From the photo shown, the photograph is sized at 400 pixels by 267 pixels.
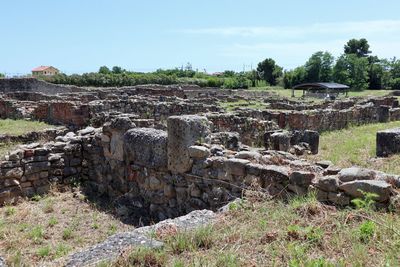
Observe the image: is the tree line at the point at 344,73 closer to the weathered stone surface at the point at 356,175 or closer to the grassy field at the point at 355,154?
the grassy field at the point at 355,154

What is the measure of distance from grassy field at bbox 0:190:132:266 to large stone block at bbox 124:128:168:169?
1.13 meters

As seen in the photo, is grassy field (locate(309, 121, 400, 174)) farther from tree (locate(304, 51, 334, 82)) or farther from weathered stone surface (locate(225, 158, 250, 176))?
tree (locate(304, 51, 334, 82))

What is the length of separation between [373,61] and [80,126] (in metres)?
75.1

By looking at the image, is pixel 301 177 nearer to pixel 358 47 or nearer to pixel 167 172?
pixel 167 172

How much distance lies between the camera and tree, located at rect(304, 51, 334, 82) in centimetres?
6838

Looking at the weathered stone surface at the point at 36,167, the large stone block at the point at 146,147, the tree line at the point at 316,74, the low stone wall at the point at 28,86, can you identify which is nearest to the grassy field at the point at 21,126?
the weathered stone surface at the point at 36,167

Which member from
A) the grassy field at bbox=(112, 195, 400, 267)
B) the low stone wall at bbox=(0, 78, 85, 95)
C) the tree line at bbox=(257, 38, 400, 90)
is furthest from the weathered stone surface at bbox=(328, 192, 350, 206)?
the tree line at bbox=(257, 38, 400, 90)

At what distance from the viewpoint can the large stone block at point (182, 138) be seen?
693cm

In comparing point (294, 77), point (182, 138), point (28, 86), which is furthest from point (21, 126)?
point (294, 77)

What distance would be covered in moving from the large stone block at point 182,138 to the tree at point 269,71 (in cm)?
7137

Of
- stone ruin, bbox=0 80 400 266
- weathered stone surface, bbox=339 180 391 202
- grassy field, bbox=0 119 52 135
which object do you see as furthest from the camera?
grassy field, bbox=0 119 52 135

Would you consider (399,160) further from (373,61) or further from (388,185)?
(373,61)

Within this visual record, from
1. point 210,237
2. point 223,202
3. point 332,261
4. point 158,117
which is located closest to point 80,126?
point 158,117

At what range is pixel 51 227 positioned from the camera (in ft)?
22.7
